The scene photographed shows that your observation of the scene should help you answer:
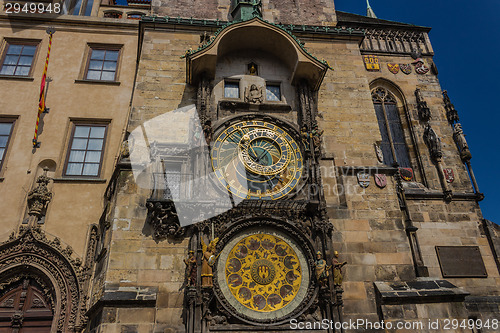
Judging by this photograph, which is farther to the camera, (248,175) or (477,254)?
(477,254)

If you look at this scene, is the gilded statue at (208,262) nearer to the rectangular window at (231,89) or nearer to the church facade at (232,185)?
the church facade at (232,185)

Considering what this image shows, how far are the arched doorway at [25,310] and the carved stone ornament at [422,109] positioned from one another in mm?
12341

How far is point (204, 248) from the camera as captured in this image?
8.09 meters

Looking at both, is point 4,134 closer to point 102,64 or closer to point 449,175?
point 102,64

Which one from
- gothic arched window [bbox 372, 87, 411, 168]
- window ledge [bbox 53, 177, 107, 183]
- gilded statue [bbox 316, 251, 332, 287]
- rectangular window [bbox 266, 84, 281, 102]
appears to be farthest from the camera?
gothic arched window [bbox 372, 87, 411, 168]

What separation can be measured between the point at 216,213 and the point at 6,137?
7.47 metres

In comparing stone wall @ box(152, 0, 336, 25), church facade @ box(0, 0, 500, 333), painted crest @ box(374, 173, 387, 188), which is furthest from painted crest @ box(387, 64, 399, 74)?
painted crest @ box(374, 173, 387, 188)

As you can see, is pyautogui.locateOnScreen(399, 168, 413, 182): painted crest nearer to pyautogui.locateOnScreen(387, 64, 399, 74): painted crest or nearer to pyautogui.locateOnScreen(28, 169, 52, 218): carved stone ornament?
pyautogui.locateOnScreen(387, 64, 399, 74): painted crest

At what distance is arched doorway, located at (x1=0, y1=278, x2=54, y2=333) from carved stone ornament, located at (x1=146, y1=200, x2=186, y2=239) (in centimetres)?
374

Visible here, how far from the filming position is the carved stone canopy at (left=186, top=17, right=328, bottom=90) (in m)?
10.1

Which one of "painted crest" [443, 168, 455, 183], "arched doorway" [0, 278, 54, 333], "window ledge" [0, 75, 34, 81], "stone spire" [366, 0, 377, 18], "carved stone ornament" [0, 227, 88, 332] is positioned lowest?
"arched doorway" [0, 278, 54, 333]

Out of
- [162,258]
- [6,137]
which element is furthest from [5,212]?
[162,258]

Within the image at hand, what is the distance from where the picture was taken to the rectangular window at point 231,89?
1057cm

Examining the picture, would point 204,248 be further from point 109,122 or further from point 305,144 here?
point 109,122
